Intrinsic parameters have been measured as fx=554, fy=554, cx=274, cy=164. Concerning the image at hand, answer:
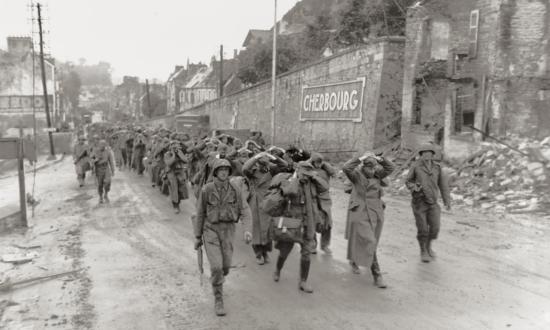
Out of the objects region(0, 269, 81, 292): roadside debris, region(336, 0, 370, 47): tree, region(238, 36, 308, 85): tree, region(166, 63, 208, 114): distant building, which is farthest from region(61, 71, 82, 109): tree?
region(0, 269, 81, 292): roadside debris

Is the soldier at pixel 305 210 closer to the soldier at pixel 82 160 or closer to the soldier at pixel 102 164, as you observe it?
the soldier at pixel 102 164

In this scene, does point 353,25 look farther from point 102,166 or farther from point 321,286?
point 321,286

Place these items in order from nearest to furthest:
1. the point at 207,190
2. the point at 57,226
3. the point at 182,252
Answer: the point at 207,190
the point at 182,252
the point at 57,226

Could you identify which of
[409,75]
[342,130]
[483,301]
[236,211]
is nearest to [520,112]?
[409,75]

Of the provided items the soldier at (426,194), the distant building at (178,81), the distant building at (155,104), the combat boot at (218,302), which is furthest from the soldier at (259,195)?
the distant building at (155,104)

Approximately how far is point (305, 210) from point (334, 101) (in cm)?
1825

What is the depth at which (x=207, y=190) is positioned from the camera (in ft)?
21.8

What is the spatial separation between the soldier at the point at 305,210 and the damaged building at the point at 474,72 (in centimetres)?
1073

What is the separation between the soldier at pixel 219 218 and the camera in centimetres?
658

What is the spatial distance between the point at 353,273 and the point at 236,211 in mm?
2291

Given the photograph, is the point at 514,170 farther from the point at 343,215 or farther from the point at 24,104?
the point at 24,104

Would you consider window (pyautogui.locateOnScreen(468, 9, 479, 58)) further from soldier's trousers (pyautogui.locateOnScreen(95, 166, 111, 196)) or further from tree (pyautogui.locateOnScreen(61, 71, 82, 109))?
tree (pyautogui.locateOnScreen(61, 71, 82, 109))

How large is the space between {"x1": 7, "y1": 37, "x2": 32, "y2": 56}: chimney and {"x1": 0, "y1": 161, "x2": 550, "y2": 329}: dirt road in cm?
6131

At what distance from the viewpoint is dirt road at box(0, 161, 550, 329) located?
6227 millimetres
